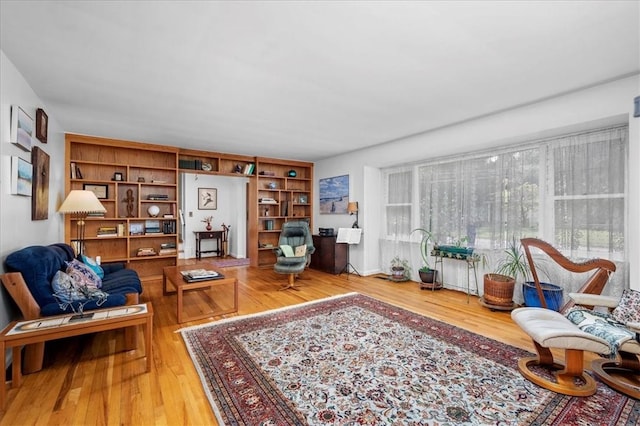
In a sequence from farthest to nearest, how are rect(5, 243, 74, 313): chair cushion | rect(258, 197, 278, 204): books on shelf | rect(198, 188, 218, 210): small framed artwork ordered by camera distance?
rect(198, 188, 218, 210): small framed artwork, rect(258, 197, 278, 204): books on shelf, rect(5, 243, 74, 313): chair cushion

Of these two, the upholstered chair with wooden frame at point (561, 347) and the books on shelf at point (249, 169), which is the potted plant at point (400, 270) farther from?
the books on shelf at point (249, 169)

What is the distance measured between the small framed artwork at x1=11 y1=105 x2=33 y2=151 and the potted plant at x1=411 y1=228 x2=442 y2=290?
4.87 metres

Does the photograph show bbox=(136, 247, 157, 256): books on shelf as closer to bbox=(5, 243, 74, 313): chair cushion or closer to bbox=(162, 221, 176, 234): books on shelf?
bbox=(162, 221, 176, 234): books on shelf

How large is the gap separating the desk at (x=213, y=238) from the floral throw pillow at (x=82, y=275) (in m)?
4.52

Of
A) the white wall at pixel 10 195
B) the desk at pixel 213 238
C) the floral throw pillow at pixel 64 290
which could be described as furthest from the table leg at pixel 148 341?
the desk at pixel 213 238

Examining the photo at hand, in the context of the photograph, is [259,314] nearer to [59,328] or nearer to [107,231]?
[59,328]

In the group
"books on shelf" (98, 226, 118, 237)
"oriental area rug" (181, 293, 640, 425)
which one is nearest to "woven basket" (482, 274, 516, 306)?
"oriental area rug" (181, 293, 640, 425)

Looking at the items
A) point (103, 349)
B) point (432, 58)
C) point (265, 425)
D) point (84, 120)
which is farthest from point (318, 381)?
point (84, 120)

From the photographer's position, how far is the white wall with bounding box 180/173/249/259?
24.4 ft

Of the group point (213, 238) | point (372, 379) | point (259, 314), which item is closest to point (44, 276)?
point (259, 314)

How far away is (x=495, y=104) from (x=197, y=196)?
6826mm

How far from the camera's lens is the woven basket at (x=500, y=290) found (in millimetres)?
3459

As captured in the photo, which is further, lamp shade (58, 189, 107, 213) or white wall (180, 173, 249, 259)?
white wall (180, 173, 249, 259)

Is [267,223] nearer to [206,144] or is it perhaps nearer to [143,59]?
[206,144]
